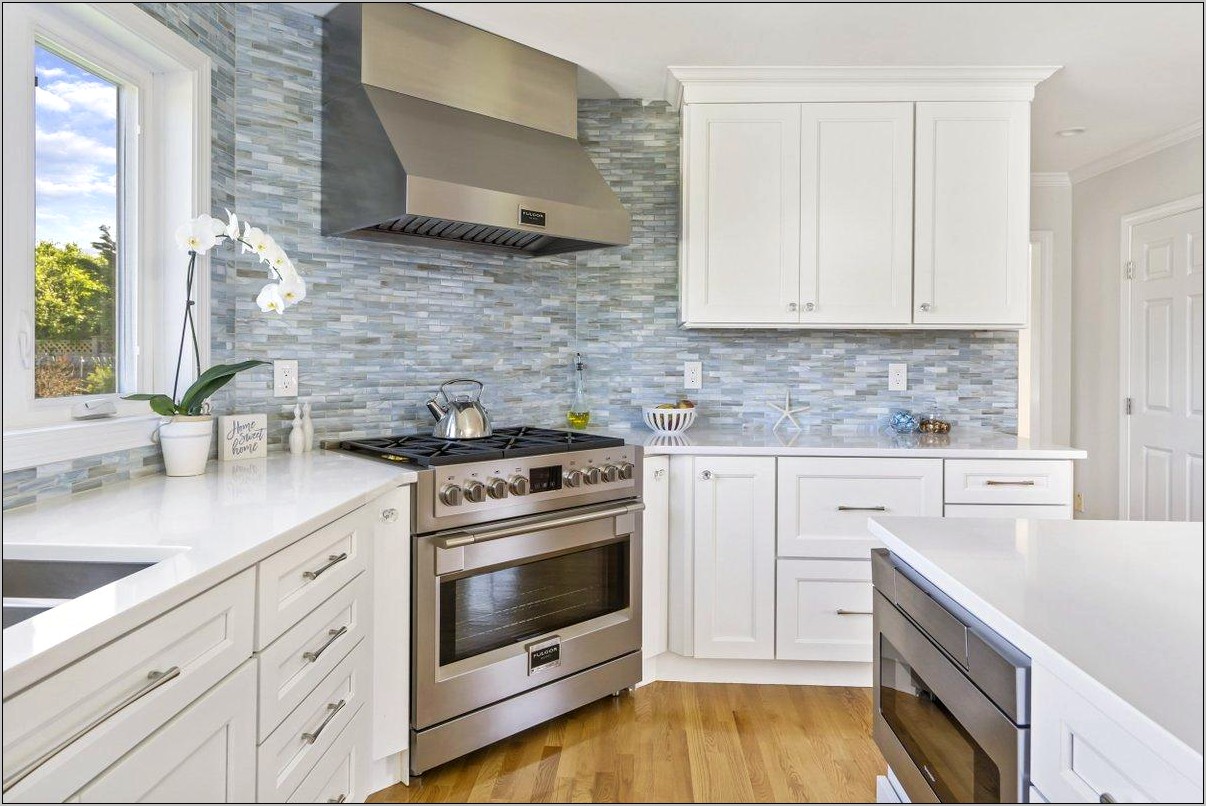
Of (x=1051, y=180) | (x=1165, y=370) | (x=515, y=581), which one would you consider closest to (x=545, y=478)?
(x=515, y=581)

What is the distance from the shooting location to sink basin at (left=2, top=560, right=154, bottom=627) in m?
1.12

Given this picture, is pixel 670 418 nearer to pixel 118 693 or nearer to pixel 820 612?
pixel 820 612

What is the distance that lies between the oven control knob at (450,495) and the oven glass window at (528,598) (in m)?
0.23

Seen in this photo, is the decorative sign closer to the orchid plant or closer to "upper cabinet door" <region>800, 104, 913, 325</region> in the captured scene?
the orchid plant

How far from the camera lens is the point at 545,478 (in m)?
2.25

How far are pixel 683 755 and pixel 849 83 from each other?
257cm

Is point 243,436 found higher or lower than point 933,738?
higher

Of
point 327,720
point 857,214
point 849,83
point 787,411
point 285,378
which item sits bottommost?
point 327,720

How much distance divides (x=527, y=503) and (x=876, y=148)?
6.60ft

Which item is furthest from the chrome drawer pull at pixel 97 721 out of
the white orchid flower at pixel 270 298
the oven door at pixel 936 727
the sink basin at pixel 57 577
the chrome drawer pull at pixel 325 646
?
the white orchid flower at pixel 270 298

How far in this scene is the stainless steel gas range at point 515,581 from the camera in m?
2.01

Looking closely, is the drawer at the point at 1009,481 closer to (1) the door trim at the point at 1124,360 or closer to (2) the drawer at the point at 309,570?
(1) the door trim at the point at 1124,360

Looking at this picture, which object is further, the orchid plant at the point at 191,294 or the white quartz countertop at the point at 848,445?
the white quartz countertop at the point at 848,445

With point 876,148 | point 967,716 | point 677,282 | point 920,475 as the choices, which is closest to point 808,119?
point 876,148
